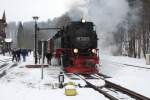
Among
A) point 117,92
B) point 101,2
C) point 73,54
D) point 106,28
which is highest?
point 101,2

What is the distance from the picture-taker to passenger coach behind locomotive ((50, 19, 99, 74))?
25.2m

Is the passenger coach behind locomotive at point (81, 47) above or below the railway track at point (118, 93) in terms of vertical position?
above

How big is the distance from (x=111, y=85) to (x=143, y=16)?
35.0m

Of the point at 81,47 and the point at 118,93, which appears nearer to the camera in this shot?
the point at 118,93

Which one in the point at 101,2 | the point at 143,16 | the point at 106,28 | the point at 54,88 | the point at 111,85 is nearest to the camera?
the point at 54,88

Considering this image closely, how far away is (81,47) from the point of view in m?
25.9

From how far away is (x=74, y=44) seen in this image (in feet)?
85.3

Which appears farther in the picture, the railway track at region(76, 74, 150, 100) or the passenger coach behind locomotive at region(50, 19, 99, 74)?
the passenger coach behind locomotive at region(50, 19, 99, 74)

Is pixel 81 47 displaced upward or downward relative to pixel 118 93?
upward

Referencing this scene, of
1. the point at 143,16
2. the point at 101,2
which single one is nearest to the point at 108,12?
the point at 101,2

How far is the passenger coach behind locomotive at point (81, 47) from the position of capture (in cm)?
2523

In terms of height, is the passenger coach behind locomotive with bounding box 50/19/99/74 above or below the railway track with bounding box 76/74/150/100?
above

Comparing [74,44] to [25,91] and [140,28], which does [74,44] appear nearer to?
[25,91]

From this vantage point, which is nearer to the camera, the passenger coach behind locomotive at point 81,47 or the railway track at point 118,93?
the railway track at point 118,93
